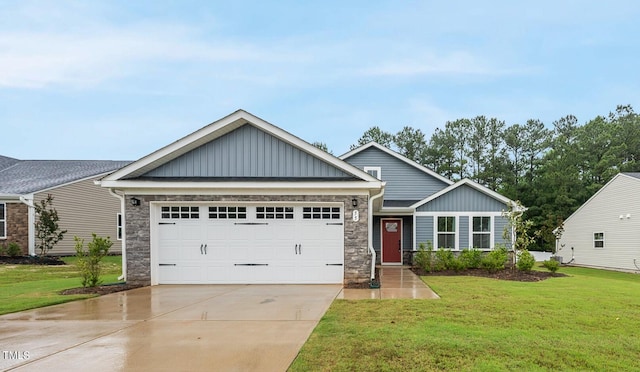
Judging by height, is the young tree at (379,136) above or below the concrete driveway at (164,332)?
above

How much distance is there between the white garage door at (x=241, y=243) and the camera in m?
12.1

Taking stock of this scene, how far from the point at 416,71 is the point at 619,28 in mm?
10530

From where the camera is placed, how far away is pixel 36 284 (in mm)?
12484

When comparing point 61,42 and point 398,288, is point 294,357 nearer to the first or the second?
point 398,288

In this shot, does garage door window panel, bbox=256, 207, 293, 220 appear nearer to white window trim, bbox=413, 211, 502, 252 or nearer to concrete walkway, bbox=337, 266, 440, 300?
concrete walkway, bbox=337, 266, 440, 300

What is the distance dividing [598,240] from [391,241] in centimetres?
1169

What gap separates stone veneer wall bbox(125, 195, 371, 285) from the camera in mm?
11844

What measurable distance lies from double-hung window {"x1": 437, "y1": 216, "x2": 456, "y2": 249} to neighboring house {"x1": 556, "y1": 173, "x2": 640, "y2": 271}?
9021 mm

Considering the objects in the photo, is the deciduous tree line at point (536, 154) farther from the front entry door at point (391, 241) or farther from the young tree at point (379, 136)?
the front entry door at point (391, 241)

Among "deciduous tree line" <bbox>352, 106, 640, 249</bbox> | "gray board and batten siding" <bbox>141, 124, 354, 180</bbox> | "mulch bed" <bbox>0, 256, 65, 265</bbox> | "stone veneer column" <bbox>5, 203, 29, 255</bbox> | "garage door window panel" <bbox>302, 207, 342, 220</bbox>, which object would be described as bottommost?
"mulch bed" <bbox>0, 256, 65, 265</bbox>

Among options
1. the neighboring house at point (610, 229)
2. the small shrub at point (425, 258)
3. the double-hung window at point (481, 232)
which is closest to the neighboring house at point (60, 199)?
the small shrub at point (425, 258)

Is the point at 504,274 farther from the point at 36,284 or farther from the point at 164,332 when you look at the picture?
the point at 36,284

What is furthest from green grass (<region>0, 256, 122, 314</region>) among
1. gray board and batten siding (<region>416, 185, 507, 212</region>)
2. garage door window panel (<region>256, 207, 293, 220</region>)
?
gray board and batten siding (<region>416, 185, 507, 212</region>)

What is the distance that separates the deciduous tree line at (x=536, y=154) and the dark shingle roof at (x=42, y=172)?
2797cm
